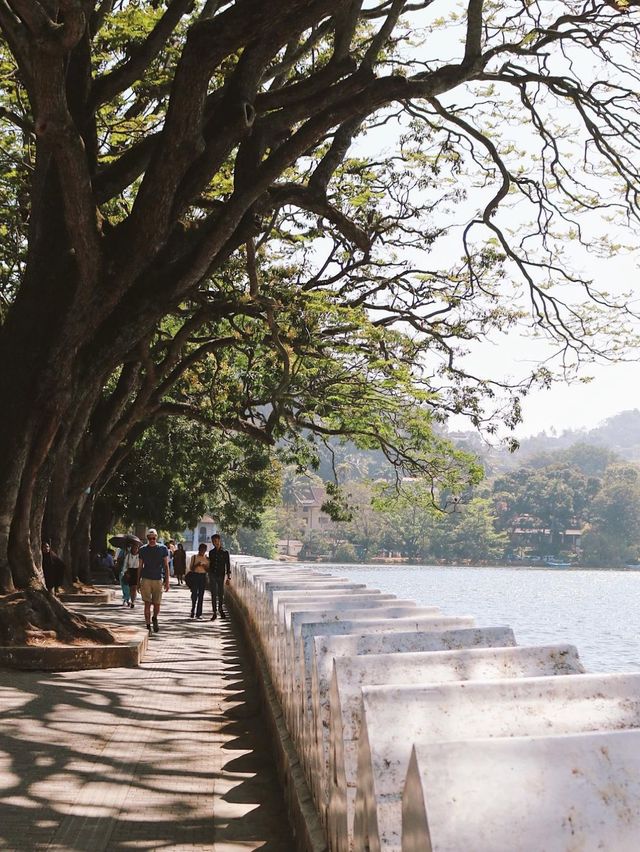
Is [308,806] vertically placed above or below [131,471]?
below

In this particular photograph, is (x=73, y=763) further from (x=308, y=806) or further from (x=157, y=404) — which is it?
(x=157, y=404)

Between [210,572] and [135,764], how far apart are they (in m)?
13.5

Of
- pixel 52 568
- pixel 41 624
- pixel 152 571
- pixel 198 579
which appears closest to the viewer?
pixel 41 624

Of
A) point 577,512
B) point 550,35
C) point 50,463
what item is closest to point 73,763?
point 50,463

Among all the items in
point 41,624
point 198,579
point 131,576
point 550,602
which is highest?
point 131,576

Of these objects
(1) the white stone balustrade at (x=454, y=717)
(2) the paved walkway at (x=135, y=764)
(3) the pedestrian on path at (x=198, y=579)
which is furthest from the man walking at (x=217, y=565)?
(1) the white stone balustrade at (x=454, y=717)

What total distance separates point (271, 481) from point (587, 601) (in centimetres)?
2455

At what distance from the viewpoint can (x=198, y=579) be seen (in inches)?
818

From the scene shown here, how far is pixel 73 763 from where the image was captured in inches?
268

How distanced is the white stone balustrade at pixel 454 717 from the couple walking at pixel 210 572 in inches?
651

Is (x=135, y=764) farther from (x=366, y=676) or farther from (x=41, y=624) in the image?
(x=41, y=624)

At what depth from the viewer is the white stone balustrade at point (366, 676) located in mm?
4039

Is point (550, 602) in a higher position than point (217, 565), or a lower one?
lower

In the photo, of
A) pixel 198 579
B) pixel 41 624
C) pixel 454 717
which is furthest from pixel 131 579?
pixel 454 717
